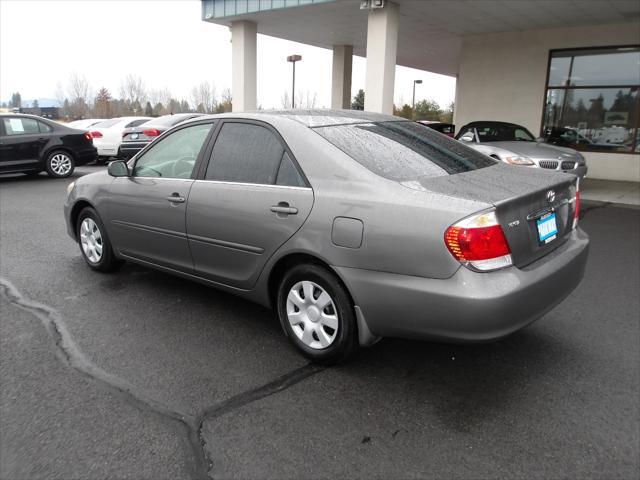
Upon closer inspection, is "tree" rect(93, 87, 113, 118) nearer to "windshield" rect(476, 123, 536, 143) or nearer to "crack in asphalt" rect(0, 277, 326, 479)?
"windshield" rect(476, 123, 536, 143)

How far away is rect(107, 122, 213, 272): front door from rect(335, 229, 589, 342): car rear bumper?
5.23ft

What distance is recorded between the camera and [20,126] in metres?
11.5

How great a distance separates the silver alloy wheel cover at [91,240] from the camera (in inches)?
196

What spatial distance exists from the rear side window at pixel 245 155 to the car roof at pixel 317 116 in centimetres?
10

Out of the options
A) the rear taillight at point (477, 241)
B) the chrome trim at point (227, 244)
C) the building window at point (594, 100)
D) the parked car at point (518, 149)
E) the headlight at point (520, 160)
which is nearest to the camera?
the rear taillight at point (477, 241)

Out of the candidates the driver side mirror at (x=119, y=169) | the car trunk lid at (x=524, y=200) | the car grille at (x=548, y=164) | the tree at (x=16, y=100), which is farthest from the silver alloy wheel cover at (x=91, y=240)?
the tree at (x=16, y=100)

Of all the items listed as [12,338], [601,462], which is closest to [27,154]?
[12,338]

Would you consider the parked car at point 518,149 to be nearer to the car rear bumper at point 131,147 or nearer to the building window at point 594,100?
the building window at point 594,100

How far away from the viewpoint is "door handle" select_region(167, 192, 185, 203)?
3.94 m

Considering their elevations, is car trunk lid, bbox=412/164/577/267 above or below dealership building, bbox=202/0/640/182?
below

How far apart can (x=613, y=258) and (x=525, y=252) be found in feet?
12.5

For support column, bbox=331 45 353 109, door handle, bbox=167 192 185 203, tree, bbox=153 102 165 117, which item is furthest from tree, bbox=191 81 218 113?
door handle, bbox=167 192 185 203

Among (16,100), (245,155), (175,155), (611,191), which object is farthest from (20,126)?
(16,100)

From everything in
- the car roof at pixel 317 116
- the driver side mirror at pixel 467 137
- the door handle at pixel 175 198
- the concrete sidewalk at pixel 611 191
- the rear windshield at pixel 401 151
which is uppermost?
the car roof at pixel 317 116
